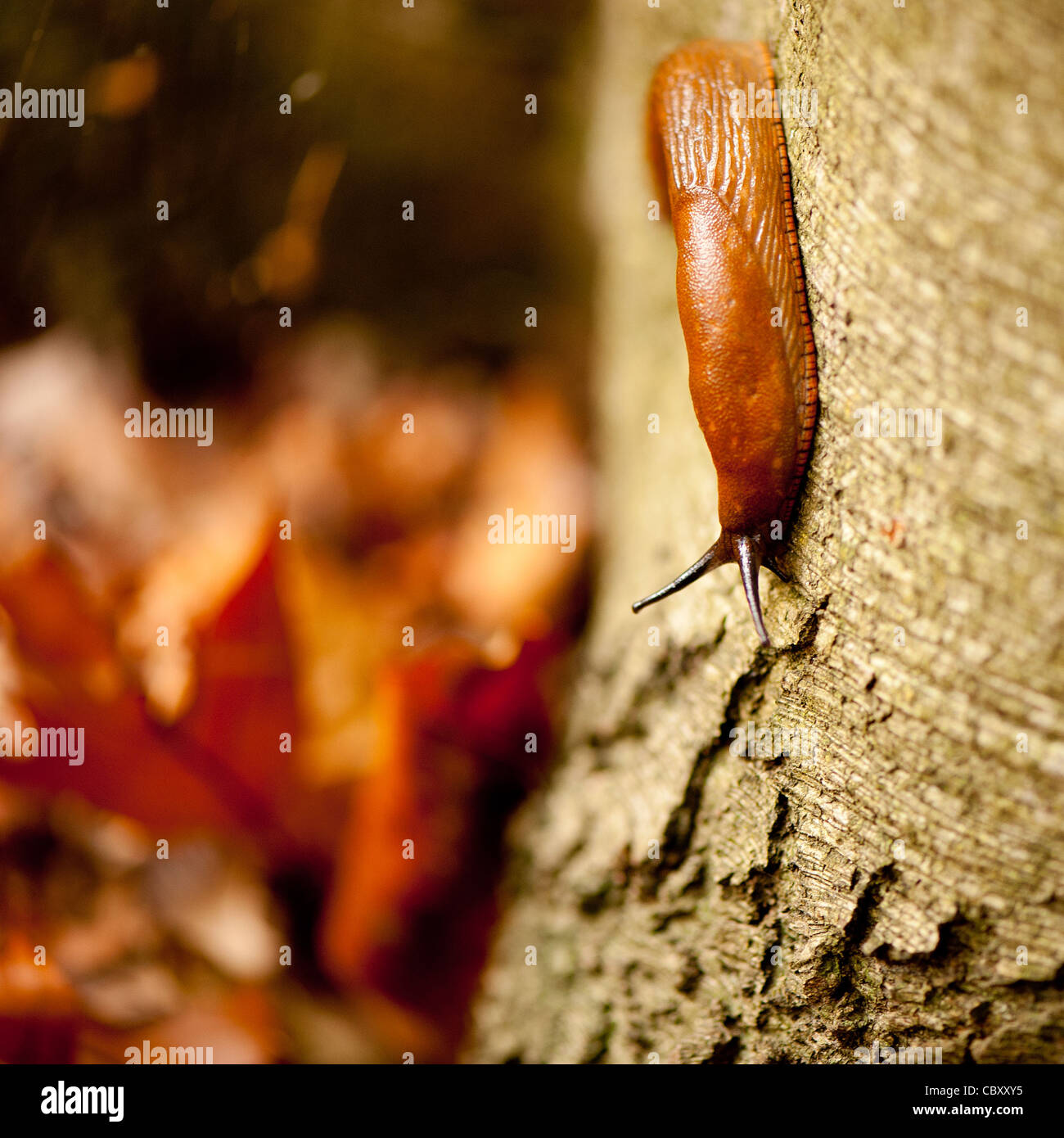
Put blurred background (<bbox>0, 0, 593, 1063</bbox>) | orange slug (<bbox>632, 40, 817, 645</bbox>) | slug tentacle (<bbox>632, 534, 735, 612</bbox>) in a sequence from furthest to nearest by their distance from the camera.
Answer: blurred background (<bbox>0, 0, 593, 1063</bbox>) < slug tentacle (<bbox>632, 534, 735, 612</bbox>) < orange slug (<bbox>632, 40, 817, 645</bbox>)

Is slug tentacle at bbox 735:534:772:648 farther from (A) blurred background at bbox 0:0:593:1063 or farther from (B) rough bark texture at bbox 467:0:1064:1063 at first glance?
(A) blurred background at bbox 0:0:593:1063

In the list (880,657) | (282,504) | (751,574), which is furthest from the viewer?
(282,504)

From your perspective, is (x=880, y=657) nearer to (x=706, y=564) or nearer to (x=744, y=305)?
(x=706, y=564)

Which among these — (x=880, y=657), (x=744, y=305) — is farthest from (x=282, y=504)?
(x=880, y=657)

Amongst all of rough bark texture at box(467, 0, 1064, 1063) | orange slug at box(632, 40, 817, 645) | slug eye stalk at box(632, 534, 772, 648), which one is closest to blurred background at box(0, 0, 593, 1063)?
rough bark texture at box(467, 0, 1064, 1063)
